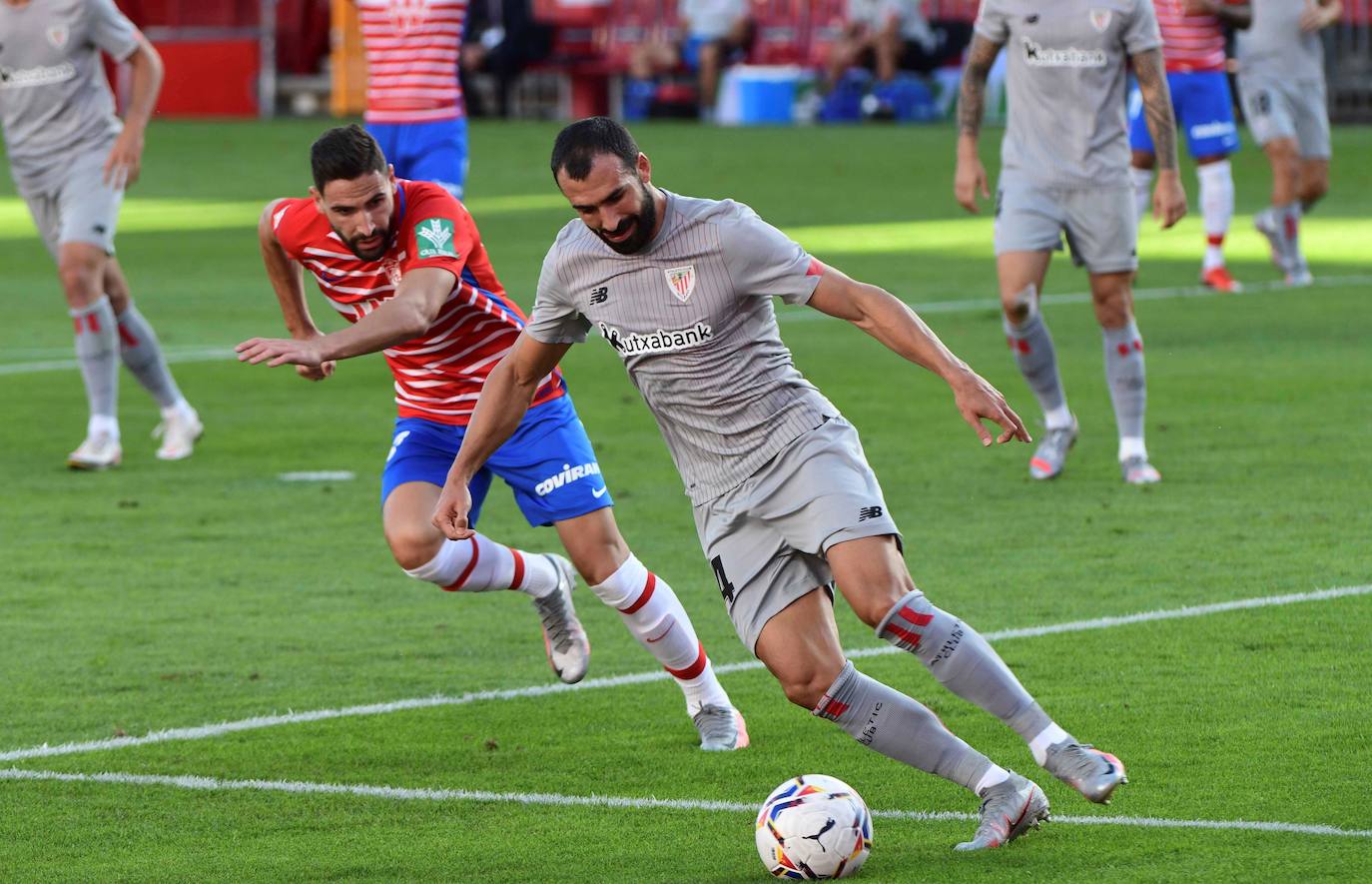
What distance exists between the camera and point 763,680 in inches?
292

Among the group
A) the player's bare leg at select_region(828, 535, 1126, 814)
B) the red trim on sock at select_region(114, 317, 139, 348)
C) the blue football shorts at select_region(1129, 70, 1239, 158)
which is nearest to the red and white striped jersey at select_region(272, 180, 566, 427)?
the player's bare leg at select_region(828, 535, 1126, 814)

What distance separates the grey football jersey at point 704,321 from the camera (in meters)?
5.72

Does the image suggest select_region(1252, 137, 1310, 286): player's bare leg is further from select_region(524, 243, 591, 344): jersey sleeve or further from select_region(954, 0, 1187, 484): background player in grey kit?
select_region(524, 243, 591, 344): jersey sleeve

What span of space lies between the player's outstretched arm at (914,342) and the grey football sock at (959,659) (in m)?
0.42

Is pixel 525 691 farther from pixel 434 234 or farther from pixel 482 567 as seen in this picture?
pixel 434 234

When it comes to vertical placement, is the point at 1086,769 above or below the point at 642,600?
above

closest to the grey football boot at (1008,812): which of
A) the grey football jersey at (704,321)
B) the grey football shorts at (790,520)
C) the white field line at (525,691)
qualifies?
the grey football shorts at (790,520)

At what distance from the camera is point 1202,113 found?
55.5 ft

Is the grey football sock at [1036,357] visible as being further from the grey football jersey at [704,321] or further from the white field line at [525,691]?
the grey football jersey at [704,321]

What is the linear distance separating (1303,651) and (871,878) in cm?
253

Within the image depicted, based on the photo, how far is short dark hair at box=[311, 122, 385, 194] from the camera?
21.4 feet

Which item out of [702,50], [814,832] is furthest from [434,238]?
[702,50]

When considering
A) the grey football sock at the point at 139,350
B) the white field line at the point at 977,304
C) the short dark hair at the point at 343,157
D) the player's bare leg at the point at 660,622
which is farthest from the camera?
the white field line at the point at 977,304

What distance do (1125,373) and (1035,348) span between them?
1.30ft
